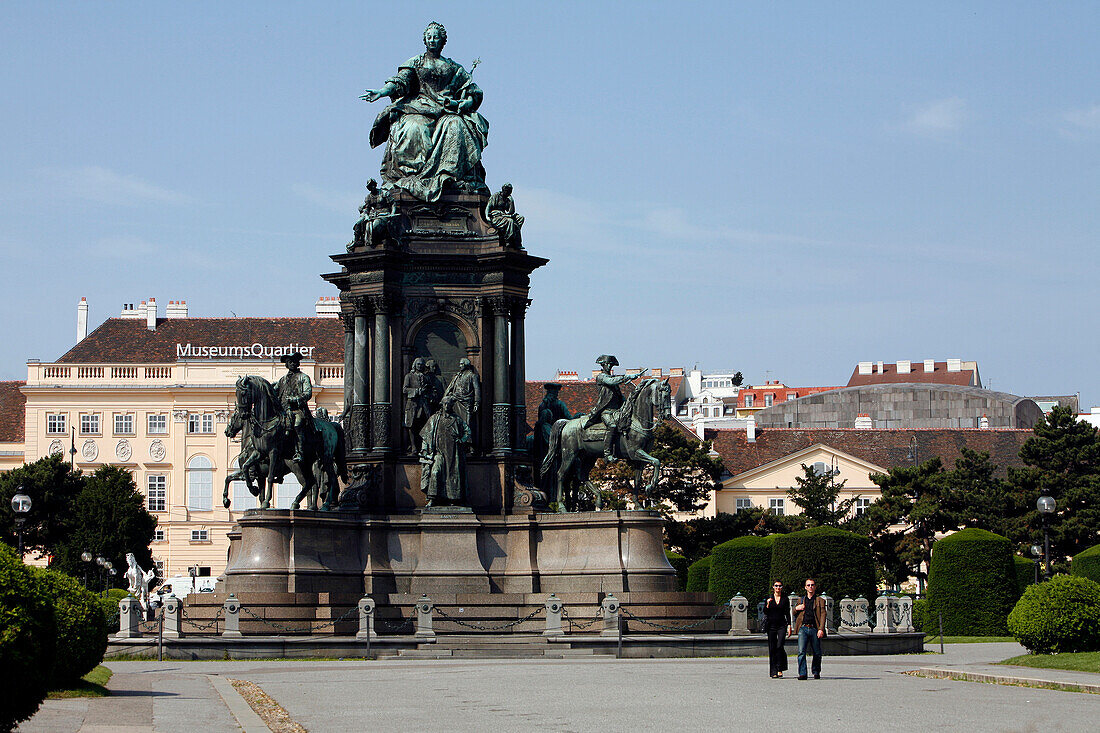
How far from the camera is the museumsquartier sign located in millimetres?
116562

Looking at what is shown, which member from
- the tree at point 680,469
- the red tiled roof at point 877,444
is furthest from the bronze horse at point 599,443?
the red tiled roof at point 877,444

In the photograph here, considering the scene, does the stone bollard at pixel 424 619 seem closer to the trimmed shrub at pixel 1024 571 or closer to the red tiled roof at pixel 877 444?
the trimmed shrub at pixel 1024 571

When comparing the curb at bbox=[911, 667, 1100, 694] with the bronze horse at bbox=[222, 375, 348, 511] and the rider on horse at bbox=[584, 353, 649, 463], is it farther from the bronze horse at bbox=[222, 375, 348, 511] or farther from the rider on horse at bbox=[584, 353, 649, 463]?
the bronze horse at bbox=[222, 375, 348, 511]

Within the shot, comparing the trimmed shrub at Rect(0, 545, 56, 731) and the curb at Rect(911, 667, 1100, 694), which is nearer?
the trimmed shrub at Rect(0, 545, 56, 731)

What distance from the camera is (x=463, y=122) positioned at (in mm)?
41281

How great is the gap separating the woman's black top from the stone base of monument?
975cm

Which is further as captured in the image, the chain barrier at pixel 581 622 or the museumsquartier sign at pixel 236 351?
the museumsquartier sign at pixel 236 351

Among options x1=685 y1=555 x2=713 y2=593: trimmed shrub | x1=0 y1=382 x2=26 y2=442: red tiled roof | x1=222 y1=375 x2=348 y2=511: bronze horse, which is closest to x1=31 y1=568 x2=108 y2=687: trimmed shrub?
x1=222 y1=375 x2=348 y2=511: bronze horse

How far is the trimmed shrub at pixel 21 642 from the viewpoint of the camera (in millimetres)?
15195

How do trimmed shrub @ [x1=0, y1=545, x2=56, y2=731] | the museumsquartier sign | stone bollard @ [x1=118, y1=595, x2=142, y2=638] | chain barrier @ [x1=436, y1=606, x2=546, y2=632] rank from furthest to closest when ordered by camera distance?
the museumsquartier sign, stone bollard @ [x1=118, y1=595, x2=142, y2=638], chain barrier @ [x1=436, y1=606, x2=546, y2=632], trimmed shrub @ [x1=0, y1=545, x2=56, y2=731]

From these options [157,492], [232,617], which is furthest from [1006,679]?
[157,492]

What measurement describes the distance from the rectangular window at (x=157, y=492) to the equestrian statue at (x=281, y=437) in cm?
8157

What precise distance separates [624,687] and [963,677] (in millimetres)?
6187

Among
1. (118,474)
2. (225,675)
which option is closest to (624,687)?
(225,675)
